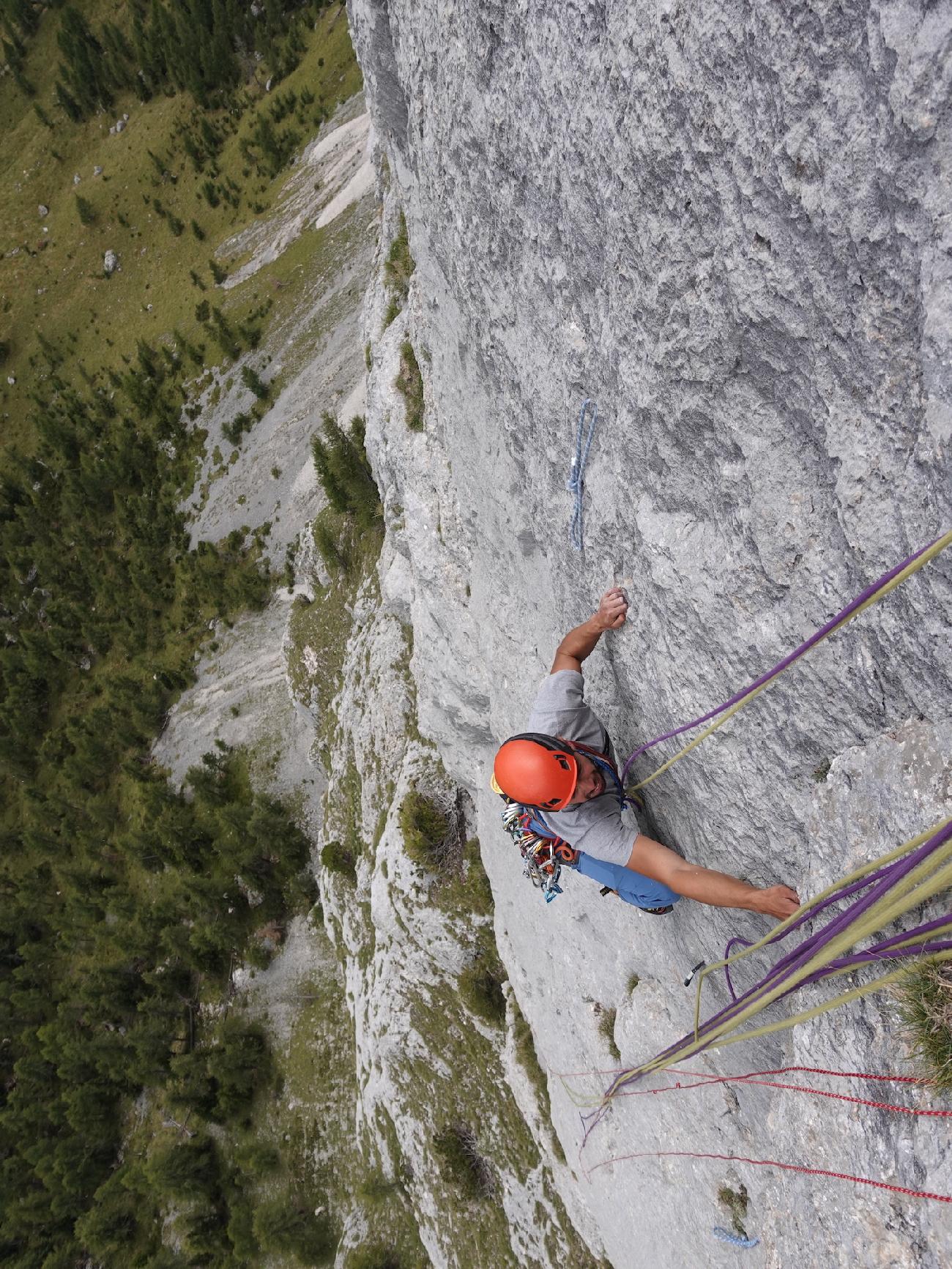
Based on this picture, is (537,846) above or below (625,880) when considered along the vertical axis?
above

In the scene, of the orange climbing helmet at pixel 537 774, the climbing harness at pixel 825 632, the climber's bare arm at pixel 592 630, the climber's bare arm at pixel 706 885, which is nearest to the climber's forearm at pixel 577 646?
the climber's bare arm at pixel 592 630

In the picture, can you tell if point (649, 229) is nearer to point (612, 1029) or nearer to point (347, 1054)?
point (612, 1029)

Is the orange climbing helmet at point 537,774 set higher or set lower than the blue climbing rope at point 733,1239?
higher

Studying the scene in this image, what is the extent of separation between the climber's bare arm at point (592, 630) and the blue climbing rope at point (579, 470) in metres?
0.70

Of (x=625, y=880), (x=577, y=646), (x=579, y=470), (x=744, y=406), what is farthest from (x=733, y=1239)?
(x=744, y=406)

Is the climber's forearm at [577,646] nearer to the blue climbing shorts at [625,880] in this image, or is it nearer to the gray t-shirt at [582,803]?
the gray t-shirt at [582,803]

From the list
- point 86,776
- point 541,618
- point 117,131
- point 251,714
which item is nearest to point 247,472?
point 251,714

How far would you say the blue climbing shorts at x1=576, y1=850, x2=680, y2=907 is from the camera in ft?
19.7

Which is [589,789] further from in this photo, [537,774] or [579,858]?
[579,858]

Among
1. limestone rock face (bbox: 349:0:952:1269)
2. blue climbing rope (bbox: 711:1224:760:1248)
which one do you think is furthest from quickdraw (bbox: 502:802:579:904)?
blue climbing rope (bbox: 711:1224:760:1248)

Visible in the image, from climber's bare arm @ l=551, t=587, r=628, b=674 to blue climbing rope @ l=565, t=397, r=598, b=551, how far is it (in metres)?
0.70

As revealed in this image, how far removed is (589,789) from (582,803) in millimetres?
126

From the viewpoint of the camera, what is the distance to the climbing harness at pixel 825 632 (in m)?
2.89

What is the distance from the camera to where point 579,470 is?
5.75m
